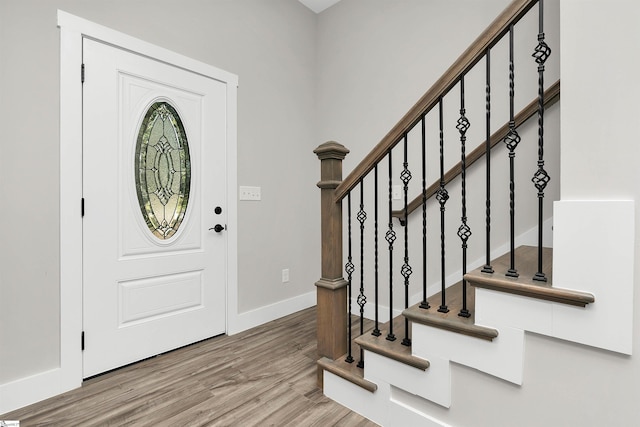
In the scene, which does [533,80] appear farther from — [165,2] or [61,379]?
[61,379]

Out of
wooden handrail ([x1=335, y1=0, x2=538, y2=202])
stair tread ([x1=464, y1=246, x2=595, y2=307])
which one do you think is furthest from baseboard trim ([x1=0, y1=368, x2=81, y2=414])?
stair tread ([x1=464, y1=246, x2=595, y2=307])

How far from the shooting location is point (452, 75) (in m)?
1.29

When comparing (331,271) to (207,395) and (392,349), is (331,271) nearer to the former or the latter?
(392,349)

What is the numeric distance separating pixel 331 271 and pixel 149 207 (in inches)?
53.5

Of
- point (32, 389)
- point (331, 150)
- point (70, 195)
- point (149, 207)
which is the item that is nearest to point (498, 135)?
point (331, 150)

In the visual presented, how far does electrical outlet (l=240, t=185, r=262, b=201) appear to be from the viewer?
268 cm

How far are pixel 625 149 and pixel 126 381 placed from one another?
8.44 ft

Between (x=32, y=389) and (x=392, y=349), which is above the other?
(x=392, y=349)

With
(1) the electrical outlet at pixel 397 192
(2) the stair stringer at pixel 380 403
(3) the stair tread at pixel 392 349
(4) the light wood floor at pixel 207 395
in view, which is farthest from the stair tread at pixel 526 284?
(1) the electrical outlet at pixel 397 192

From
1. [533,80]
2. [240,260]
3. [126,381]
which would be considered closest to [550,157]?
[533,80]

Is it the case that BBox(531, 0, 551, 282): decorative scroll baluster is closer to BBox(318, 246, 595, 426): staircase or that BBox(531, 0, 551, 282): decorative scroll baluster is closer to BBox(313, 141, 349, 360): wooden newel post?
BBox(318, 246, 595, 426): staircase

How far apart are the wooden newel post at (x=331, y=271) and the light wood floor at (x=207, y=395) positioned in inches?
11.8

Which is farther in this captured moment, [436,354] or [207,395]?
[207,395]

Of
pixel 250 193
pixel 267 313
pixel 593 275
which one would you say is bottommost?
pixel 267 313
